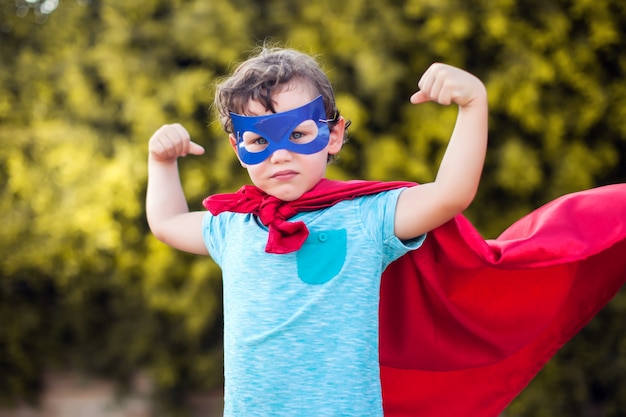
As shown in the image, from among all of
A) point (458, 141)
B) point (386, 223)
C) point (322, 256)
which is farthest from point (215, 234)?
point (458, 141)

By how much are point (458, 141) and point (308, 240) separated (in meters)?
0.47

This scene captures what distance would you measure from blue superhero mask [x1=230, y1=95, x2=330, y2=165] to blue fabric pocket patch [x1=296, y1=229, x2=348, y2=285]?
24 centimetres

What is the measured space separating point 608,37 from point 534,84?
1.40 ft

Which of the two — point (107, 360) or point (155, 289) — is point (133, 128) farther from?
→ point (107, 360)

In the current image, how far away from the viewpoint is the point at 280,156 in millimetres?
2051

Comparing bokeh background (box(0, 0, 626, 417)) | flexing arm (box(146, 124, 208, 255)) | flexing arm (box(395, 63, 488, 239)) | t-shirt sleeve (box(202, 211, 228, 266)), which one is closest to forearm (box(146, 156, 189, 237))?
flexing arm (box(146, 124, 208, 255))

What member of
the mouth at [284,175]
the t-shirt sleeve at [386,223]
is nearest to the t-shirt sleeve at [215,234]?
the mouth at [284,175]

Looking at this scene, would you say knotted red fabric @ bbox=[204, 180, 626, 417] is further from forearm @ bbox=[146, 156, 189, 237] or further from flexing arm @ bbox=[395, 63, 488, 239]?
forearm @ bbox=[146, 156, 189, 237]

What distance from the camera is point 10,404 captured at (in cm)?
465

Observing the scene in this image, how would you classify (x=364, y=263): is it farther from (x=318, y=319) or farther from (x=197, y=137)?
(x=197, y=137)

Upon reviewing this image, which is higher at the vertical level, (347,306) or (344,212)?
(344,212)

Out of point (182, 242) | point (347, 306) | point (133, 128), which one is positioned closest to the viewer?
point (347, 306)

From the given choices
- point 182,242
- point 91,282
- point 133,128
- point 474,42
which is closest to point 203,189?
point 133,128

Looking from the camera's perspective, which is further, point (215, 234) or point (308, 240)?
point (215, 234)
